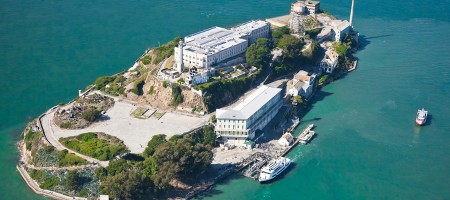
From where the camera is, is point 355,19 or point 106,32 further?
point 355,19

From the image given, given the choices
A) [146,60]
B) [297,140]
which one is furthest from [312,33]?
[297,140]

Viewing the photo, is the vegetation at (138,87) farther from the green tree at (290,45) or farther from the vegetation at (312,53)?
the vegetation at (312,53)

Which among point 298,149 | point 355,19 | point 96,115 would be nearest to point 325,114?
point 298,149

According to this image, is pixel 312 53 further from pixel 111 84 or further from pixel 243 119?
pixel 111 84

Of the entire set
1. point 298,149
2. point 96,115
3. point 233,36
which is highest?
point 233,36

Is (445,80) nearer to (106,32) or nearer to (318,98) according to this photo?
(318,98)
